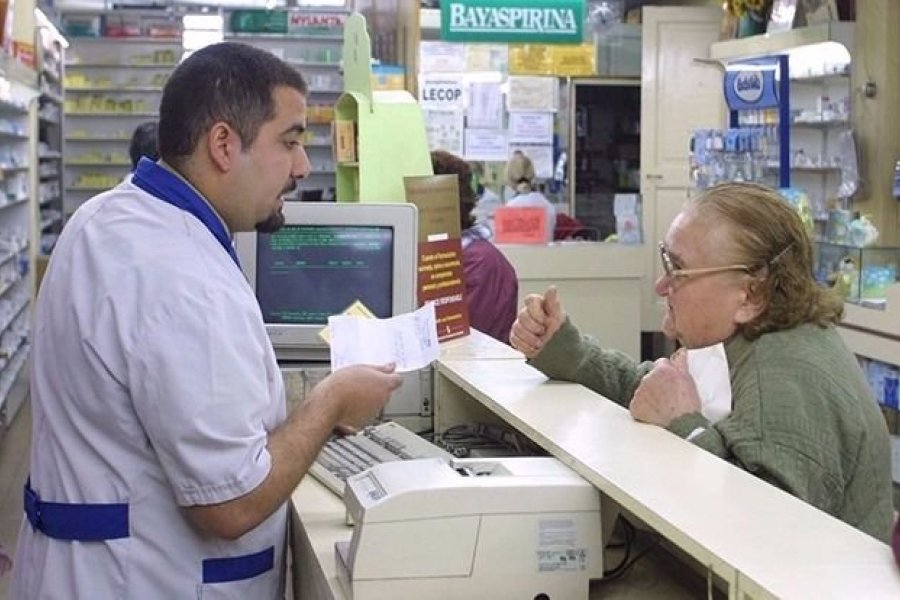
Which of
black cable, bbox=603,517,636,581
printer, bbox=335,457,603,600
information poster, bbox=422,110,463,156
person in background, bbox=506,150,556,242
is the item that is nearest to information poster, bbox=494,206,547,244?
person in background, bbox=506,150,556,242

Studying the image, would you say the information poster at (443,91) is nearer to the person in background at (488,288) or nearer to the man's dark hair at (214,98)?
the person in background at (488,288)

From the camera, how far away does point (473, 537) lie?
6.32ft

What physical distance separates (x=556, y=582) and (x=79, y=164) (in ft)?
44.8

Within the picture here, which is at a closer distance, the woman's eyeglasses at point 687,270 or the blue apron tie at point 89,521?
the blue apron tie at point 89,521

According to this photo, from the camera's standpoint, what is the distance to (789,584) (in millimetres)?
1442

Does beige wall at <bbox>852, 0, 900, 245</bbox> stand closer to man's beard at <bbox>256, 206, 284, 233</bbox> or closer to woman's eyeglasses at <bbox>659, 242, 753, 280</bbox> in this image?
woman's eyeglasses at <bbox>659, 242, 753, 280</bbox>

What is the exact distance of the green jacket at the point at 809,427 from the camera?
2.13 m

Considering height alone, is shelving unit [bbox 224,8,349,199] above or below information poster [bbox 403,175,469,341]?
above

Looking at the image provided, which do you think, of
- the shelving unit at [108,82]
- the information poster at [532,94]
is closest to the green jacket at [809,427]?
the information poster at [532,94]

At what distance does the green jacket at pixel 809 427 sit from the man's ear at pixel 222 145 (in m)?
0.92

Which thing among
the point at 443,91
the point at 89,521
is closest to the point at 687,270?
the point at 89,521

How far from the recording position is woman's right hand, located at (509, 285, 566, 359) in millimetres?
2826

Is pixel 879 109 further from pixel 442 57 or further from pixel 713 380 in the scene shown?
pixel 713 380

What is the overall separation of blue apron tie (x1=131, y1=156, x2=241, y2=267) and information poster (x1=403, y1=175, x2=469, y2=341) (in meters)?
1.62
